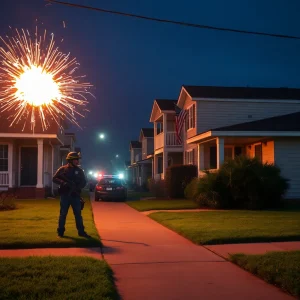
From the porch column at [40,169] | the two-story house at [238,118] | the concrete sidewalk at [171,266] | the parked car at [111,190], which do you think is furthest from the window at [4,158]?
the concrete sidewalk at [171,266]

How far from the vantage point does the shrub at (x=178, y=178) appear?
81.6 ft

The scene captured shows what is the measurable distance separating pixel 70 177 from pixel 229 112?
57.5ft

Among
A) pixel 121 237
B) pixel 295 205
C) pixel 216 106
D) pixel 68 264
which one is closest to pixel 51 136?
pixel 216 106

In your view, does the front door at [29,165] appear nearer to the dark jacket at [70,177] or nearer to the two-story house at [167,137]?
the two-story house at [167,137]

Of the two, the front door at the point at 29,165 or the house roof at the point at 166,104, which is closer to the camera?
the front door at the point at 29,165

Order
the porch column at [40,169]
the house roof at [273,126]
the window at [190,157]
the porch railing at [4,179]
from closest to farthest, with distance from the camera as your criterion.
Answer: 1. the house roof at [273,126]
2. the porch column at [40,169]
3. the porch railing at [4,179]
4. the window at [190,157]

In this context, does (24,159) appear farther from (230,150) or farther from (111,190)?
(230,150)

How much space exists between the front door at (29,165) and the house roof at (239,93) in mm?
9536

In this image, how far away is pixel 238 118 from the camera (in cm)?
2677

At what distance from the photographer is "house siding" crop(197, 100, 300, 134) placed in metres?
26.6

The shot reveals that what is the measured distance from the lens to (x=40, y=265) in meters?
7.29

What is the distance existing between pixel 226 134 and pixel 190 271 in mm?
14172

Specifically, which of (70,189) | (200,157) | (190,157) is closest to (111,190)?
(200,157)

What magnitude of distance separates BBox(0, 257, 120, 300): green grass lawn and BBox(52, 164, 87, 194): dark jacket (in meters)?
2.86
